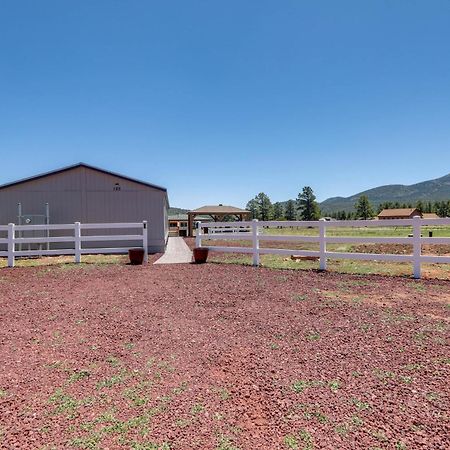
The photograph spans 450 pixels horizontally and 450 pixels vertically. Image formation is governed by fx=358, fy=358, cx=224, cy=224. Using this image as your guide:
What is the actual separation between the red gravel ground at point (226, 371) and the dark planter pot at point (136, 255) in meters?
4.68

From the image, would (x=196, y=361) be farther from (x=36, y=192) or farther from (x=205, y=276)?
(x=36, y=192)

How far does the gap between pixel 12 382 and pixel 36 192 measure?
14.9 metres

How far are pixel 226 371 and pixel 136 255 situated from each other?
861 centimetres

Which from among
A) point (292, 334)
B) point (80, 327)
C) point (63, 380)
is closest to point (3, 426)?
point (63, 380)

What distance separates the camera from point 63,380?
344 cm

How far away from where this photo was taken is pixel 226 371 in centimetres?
359

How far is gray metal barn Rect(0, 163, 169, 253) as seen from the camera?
16281 millimetres

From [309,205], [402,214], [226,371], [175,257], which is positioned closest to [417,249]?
[226,371]

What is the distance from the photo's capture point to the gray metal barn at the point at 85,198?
16.3 meters

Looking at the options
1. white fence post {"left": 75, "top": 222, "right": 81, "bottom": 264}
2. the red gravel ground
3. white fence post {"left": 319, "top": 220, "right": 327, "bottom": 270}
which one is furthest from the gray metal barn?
the red gravel ground

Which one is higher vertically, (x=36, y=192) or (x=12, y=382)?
(x=36, y=192)

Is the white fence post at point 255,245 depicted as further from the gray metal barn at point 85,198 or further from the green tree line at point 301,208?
the green tree line at point 301,208

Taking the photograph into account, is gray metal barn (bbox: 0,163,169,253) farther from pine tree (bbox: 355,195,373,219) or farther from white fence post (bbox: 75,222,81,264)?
pine tree (bbox: 355,195,373,219)

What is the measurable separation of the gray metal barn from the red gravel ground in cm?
1010
